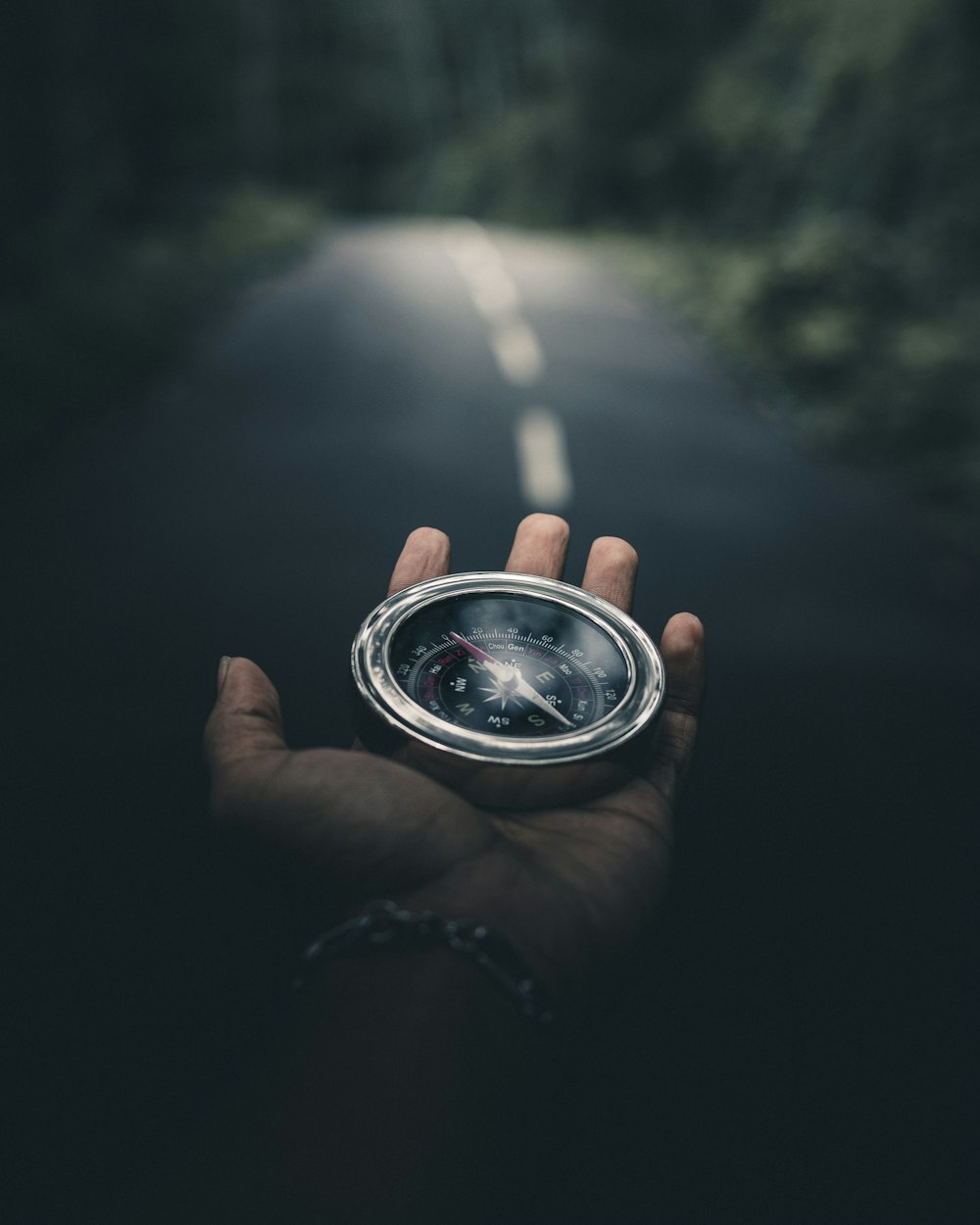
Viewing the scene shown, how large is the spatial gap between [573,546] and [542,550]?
2365mm

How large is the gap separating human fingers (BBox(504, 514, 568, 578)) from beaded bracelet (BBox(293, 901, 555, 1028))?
1.34 meters

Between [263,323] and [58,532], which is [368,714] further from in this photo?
[263,323]

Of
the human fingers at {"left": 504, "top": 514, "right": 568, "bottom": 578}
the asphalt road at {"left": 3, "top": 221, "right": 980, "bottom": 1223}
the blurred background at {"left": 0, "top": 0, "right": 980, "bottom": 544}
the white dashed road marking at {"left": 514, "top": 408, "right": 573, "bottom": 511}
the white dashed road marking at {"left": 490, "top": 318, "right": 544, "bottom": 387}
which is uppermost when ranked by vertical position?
the blurred background at {"left": 0, "top": 0, "right": 980, "bottom": 544}

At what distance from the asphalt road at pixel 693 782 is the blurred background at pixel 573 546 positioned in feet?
0.05

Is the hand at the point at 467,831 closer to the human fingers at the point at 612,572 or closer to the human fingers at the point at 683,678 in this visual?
the human fingers at the point at 683,678

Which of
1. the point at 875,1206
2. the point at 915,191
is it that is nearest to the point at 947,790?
the point at 875,1206

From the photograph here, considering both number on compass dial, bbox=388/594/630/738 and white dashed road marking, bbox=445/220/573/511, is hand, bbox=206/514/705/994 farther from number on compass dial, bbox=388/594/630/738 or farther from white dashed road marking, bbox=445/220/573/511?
white dashed road marking, bbox=445/220/573/511

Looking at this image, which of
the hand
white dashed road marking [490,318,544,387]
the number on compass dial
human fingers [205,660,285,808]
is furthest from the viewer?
white dashed road marking [490,318,544,387]

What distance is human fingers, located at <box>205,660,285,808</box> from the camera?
6.28 feet

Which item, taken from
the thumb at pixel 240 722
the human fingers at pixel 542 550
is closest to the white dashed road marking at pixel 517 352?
the human fingers at pixel 542 550

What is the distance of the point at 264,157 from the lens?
114 ft

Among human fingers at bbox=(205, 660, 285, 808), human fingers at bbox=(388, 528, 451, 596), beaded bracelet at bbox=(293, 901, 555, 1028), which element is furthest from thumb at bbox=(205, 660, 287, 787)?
human fingers at bbox=(388, 528, 451, 596)

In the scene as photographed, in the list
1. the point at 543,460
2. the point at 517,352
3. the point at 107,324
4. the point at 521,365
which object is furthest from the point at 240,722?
the point at 517,352

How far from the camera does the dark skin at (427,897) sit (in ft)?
4.65
